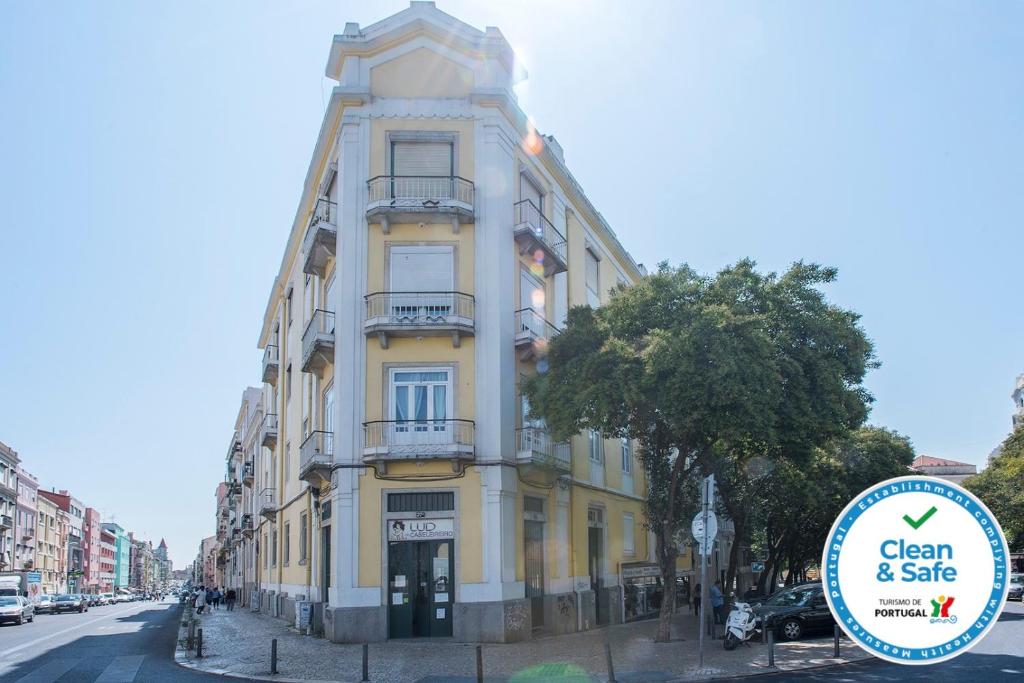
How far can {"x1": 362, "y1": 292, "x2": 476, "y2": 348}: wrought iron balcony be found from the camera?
72.6ft

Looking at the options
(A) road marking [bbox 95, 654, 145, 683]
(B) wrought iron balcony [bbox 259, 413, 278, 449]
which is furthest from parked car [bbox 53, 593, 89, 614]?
(A) road marking [bbox 95, 654, 145, 683]


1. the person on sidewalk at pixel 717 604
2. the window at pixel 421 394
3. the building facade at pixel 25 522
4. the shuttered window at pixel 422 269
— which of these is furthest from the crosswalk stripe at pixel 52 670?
the building facade at pixel 25 522

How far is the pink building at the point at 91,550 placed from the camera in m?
135

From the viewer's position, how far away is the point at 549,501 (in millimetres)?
24812

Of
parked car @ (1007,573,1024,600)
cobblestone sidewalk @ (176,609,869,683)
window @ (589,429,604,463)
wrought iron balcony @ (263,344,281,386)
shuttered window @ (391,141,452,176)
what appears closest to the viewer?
cobblestone sidewalk @ (176,609,869,683)

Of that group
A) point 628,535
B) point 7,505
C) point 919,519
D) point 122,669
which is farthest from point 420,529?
point 7,505

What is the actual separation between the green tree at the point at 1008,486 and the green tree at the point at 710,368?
27.9 m

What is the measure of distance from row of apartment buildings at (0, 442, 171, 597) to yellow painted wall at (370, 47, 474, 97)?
2290 inches

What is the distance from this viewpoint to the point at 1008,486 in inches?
1789

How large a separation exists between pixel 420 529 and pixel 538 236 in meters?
8.38

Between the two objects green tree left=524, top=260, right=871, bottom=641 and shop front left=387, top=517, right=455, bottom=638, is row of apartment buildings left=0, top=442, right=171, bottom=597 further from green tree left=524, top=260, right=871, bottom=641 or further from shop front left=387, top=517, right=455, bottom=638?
green tree left=524, top=260, right=871, bottom=641

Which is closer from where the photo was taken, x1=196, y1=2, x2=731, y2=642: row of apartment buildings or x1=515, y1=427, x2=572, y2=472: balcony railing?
x1=196, y1=2, x2=731, y2=642: row of apartment buildings

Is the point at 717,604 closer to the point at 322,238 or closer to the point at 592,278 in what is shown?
the point at 592,278

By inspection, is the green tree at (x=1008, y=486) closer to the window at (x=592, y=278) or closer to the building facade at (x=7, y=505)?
the window at (x=592, y=278)
